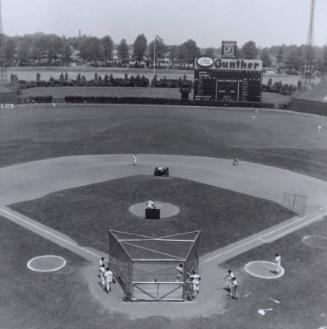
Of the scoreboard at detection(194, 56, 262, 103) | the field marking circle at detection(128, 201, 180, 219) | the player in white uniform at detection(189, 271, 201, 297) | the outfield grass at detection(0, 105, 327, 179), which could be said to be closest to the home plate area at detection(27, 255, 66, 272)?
the player in white uniform at detection(189, 271, 201, 297)

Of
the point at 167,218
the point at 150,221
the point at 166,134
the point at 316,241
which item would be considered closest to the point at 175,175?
the point at 167,218

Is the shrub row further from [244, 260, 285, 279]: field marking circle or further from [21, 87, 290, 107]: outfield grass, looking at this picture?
[244, 260, 285, 279]: field marking circle

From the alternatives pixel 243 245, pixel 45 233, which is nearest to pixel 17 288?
pixel 45 233

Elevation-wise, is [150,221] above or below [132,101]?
below

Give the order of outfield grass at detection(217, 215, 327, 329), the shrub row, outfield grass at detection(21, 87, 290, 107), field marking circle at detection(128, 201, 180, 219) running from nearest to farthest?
outfield grass at detection(217, 215, 327, 329) → field marking circle at detection(128, 201, 180, 219) → the shrub row → outfield grass at detection(21, 87, 290, 107)

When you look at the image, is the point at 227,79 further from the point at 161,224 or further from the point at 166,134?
the point at 161,224
